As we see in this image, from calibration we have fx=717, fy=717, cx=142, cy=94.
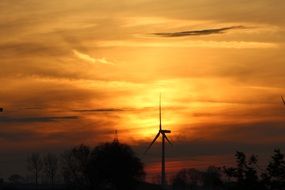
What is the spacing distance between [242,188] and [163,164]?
13703 cm

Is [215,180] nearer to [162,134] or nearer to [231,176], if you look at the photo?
[231,176]

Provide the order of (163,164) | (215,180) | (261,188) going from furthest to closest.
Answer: (163,164) → (215,180) → (261,188)

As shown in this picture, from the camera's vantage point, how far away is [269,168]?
48.1 meters

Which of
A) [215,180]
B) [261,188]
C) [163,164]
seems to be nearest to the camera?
[261,188]

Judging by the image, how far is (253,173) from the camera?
48.8m

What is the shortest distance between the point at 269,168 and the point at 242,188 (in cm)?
235

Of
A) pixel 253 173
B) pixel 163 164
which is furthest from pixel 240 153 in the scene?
pixel 163 164

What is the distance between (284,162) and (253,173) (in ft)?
7.28

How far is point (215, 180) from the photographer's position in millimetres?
50219

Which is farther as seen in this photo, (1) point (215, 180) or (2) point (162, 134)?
(2) point (162, 134)

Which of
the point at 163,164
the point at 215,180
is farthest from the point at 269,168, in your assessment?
the point at 163,164

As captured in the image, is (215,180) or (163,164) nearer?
(215,180)

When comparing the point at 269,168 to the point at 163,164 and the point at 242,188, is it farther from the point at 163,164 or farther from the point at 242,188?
the point at 163,164

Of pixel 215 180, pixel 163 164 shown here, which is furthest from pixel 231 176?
pixel 163 164
